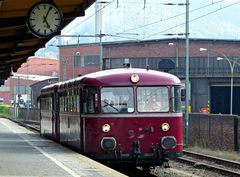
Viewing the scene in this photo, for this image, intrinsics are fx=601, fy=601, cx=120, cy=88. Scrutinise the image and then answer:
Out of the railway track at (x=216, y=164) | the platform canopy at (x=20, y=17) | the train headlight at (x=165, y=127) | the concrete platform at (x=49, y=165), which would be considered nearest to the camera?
the concrete platform at (x=49, y=165)

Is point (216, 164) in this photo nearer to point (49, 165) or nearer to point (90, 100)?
point (90, 100)

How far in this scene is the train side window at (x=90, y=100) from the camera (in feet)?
48.6

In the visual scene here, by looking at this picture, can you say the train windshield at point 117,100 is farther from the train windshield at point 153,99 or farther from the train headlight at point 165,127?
the train headlight at point 165,127

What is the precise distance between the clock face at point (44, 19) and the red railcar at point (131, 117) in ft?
6.30

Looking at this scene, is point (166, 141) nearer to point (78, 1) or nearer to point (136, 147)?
point (136, 147)

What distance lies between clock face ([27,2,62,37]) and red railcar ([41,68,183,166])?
1920mm

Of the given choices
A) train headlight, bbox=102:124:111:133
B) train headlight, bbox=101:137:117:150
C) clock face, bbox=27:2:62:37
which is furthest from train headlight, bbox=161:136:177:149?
clock face, bbox=27:2:62:37

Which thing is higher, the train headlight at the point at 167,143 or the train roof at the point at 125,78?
the train roof at the point at 125,78

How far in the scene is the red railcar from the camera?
1460 centimetres

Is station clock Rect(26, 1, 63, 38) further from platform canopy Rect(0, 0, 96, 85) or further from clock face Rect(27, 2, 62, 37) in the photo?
platform canopy Rect(0, 0, 96, 85)

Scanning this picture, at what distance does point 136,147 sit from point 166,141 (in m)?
0.77

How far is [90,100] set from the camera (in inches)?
589

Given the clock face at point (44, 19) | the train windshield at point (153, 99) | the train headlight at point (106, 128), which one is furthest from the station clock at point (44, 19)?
the train windshield at point (153, 99)

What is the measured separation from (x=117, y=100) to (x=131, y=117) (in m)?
0.56
